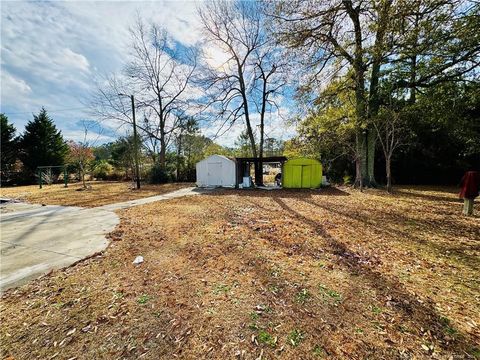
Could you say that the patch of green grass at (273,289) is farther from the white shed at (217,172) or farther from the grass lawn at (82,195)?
the white shed at (217,172)

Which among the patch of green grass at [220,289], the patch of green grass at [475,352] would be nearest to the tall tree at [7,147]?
the patch of green grass at [220,289]

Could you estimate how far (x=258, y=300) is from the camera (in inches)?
109

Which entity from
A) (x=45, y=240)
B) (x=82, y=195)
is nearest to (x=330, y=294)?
(x=45, y=240)

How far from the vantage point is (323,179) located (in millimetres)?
15891

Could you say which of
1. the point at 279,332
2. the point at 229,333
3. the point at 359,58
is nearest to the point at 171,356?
the point at 229,333

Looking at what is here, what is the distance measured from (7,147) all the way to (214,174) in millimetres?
23814

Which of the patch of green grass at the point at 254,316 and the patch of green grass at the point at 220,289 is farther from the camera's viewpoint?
the patch of green grass at the point at 220,289

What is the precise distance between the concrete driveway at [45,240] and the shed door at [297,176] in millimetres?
10954

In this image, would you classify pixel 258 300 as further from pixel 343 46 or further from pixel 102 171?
pixel 102 171

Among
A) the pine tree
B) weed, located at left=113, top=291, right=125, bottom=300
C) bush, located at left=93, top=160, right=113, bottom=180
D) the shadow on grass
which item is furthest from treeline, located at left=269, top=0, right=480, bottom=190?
the pine tree

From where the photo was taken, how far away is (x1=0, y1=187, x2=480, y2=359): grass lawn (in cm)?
208

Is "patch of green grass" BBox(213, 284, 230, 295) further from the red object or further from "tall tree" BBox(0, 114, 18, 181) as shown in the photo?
"tall tree" BBox(0, 114, 18, 181)

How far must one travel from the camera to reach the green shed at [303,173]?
1487cm

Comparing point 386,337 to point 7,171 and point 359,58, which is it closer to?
point 359,58
